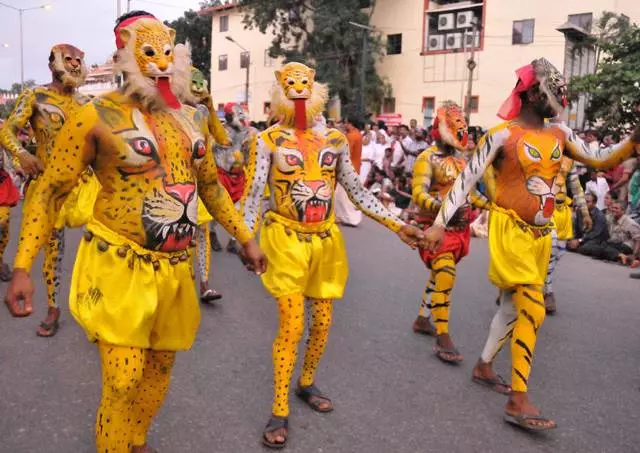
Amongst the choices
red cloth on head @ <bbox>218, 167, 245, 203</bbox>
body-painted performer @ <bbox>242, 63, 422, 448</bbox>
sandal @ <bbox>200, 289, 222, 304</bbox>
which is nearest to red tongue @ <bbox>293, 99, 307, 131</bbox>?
body-painted performer @ <bbox>242, 63, 422, 448</bbox>

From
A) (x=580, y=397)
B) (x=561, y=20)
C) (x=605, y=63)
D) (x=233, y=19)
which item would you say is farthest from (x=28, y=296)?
(x=233, y=19)

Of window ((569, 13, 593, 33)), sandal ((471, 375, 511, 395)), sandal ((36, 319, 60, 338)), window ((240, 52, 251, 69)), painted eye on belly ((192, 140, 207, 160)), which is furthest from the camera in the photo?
window ((240, 52, 251, 69))

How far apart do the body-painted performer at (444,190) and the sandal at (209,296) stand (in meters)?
2.20

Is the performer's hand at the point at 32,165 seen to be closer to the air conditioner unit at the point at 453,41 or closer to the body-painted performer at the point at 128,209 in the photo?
the body-painted performer at the point at 128,209

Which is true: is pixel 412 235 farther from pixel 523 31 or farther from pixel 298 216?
pixel 523 31

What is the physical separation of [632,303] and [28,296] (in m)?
6.99

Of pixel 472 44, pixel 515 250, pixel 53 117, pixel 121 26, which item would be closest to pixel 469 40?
pixel 472 44

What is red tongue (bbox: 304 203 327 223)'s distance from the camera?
3.78 metres

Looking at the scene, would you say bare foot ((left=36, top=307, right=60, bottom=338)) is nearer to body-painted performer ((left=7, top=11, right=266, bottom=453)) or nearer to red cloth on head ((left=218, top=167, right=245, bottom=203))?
body-painted performer ((left=7, top=11, right=266, bottom=453))

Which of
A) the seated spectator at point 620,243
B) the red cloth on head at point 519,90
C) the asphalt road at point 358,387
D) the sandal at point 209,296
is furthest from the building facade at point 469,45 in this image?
the red cloth on head at point 519,90

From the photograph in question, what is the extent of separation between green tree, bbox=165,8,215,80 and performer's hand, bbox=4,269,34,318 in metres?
48.3

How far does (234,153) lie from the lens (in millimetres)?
7754

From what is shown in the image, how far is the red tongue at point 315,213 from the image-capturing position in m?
3.78

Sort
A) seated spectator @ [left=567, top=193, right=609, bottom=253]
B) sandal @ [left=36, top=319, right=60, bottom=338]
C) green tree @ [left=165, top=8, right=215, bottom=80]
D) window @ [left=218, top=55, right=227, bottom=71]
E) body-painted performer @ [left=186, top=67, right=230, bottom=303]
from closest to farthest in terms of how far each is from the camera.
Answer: sandal @ [left=36, top=319, right=60, bottom=338] → body-painted performer @ [left=186, top=67, right=230, bottom=303] → seated spectator @ [left=567, top=193, right=609, bottom=253] → window @ [left=218, top=55, right=227, bottom=71] → green tree @ [left=165, top=8, right=215, bottom=80]
